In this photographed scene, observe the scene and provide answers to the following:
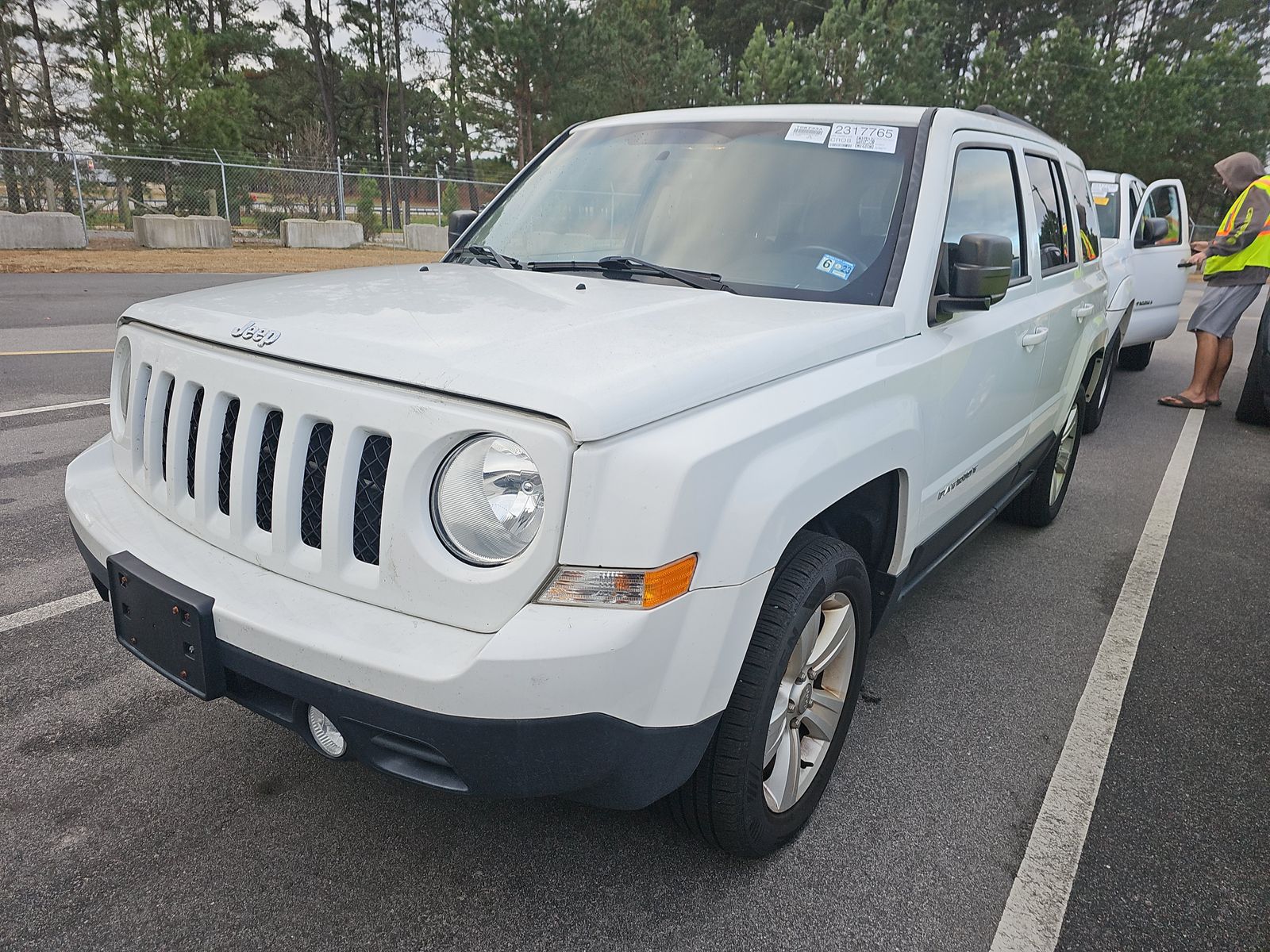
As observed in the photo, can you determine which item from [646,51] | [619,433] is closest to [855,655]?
[619,433]

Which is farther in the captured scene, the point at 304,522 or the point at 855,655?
the point at 855,655

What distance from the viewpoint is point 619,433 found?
167cm

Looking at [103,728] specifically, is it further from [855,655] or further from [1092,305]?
[1092,305]

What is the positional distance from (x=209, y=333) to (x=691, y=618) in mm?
1344

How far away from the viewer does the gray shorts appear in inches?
303

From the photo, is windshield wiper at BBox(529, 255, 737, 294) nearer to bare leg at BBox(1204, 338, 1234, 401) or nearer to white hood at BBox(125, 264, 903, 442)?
white hood at BBox(125, 264, 903, 442)

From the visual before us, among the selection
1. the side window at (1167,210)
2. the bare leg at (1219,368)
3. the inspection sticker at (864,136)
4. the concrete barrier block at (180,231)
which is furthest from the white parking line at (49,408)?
the concrete barrier block at (180,231)

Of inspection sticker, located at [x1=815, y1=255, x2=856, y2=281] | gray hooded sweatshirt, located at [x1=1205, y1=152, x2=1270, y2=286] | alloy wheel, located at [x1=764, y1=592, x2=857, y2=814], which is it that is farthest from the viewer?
gray hooded sweatshirt, located at [x1=1205, y1=152, x2=1270, y2=286]

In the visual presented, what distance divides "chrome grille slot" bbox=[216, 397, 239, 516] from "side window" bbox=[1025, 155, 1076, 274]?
3.18 meters

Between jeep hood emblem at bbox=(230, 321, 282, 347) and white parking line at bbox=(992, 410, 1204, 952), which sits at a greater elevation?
jeep hood emblem at bbox=(230, 321, 282, 347)

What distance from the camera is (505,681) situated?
1.63 m

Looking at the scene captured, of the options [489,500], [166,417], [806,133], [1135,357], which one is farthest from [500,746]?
[1135,357]

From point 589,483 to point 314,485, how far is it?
663 mm

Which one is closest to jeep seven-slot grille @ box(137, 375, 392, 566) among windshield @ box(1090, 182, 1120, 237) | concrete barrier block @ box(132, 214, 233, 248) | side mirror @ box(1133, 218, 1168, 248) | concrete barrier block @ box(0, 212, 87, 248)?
side mirror @ box(1133, 218, 1168, 248)
